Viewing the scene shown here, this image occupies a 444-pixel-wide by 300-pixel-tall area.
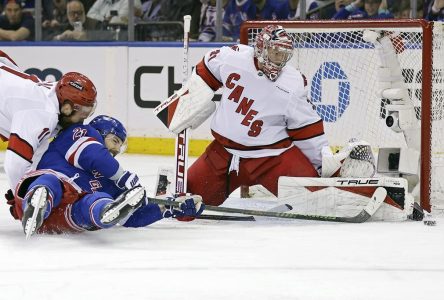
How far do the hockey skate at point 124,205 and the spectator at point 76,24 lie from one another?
4.47 meters

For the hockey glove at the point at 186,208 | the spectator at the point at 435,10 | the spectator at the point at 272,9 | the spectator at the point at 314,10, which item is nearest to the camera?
the hockey glove at the point at 186,208

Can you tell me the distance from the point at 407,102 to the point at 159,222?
1.29 m

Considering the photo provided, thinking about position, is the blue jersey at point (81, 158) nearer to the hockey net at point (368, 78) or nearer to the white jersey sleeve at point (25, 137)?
the white jersey sleeve at point (25, 137)

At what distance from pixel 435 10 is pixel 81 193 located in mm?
3640

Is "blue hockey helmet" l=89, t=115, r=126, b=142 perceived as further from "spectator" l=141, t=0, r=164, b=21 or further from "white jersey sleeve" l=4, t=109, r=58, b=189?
"spectator" l=141, t=0, r=164, b=21

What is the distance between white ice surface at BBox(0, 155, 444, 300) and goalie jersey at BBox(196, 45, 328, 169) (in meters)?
0.39

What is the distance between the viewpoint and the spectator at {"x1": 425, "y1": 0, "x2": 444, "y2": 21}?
6.91m

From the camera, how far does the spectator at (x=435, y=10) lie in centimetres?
691

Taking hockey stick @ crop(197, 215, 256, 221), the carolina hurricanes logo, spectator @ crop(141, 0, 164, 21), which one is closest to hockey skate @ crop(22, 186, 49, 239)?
the carolina hurricanes logo

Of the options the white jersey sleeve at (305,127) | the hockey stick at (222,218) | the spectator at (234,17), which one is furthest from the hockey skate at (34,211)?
the spectator at (234,17)

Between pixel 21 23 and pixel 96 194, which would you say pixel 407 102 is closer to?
pixel 96 194

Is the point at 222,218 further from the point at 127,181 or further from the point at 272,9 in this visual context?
the point at 272,9

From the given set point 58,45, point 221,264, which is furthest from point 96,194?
point 58,45

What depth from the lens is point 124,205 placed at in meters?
3.73
